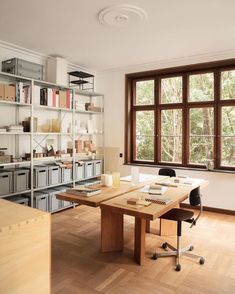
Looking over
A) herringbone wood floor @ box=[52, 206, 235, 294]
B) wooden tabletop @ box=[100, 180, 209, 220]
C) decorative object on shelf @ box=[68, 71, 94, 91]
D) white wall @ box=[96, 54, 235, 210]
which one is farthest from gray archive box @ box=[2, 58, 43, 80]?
wooden tabletop @ box=[100, 180, 209, 220]

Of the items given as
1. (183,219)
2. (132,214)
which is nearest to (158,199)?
(132,214)

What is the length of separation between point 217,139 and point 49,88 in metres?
3.11

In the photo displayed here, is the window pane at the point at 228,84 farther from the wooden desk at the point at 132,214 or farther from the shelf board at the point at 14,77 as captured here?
the shelf board at the point at 14,77

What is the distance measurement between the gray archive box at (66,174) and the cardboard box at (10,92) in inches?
57.9

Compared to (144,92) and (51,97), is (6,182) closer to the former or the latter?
(51,97)

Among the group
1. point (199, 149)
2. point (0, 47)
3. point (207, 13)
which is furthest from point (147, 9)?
point (199, 149)

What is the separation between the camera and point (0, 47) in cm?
398

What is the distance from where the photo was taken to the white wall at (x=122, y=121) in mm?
4523

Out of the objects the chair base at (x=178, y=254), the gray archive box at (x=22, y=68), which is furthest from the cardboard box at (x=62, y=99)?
the chair base at (x=178, y=254)

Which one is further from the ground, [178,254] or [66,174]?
[66,174]

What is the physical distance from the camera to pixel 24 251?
1293mm

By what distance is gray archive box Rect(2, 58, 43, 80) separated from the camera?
3.89m

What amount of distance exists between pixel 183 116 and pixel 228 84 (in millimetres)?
944

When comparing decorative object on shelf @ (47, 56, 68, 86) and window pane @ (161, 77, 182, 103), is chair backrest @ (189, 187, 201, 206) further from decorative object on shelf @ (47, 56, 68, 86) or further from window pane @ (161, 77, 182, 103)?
decorative object on shelf @ (47, 56, 68, 86)
